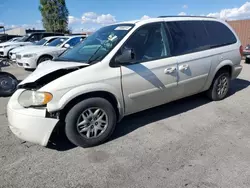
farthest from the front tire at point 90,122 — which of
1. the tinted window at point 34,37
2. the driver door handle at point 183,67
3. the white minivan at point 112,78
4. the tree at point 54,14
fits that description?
the tree at point 54,14

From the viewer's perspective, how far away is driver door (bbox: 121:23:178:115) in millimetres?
3307

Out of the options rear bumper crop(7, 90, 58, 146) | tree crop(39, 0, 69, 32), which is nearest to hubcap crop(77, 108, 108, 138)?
rear bumper crop(7, 90, 58, 146)

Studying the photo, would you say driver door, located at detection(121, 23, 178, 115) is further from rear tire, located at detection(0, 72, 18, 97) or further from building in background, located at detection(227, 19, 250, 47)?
building in background, located at detection(227, 19, 250, 47)

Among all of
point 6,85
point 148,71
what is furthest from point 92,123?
point 6,85

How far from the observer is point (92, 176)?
8.40 feet

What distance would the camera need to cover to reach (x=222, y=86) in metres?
4.95

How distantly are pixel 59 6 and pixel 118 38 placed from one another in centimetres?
3474

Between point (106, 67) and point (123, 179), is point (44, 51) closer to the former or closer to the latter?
point (106, 67)

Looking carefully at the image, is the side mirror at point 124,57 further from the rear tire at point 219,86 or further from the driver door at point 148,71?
the rear tire at point 219,86

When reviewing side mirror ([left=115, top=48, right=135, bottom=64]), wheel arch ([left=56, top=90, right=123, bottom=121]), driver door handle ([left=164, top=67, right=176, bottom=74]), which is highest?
side mirror ([left=115, top=48, right=135, bottom=64])

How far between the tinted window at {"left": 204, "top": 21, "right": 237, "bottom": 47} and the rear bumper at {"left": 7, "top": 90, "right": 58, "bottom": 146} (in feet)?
11.6

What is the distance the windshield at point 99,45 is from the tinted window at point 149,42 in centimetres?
18

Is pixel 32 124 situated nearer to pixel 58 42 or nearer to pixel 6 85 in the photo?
pixel 6 85

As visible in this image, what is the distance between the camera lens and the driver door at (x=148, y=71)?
331 centimetres
